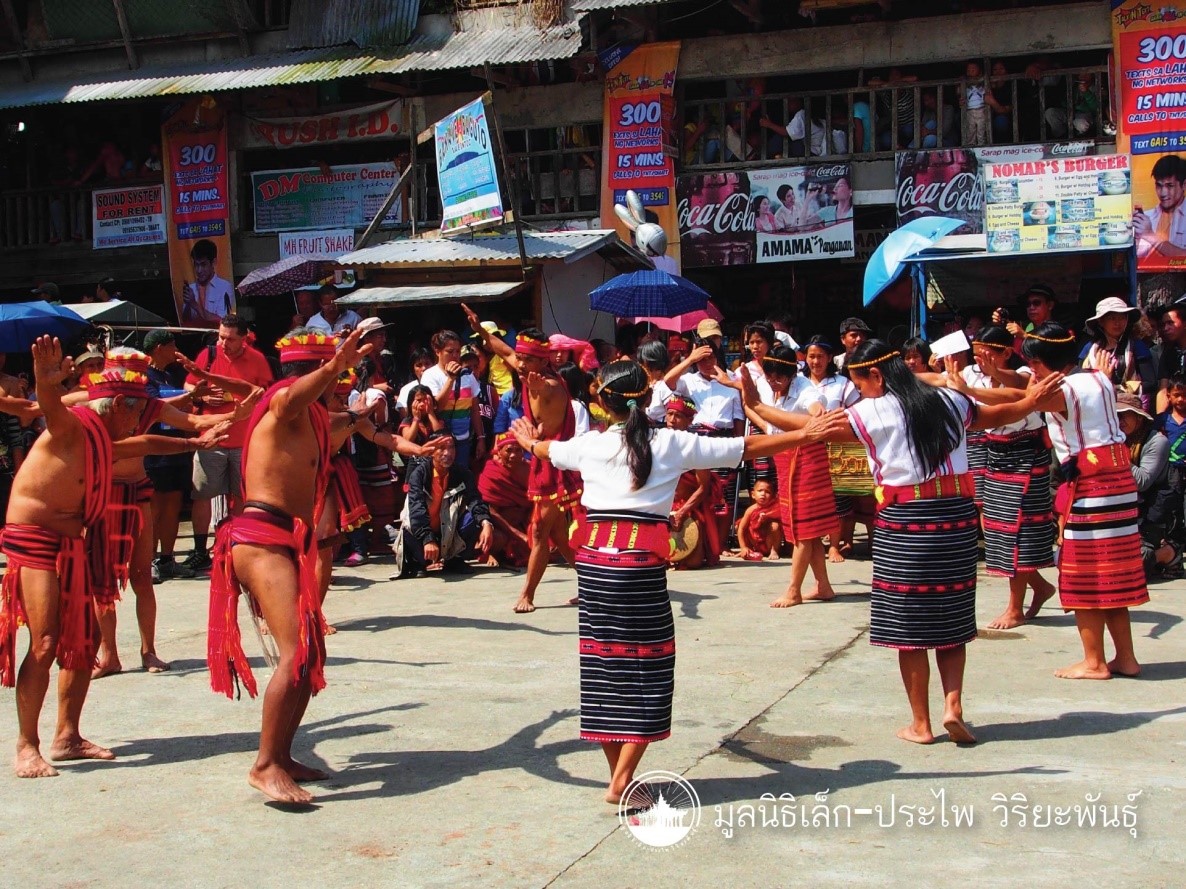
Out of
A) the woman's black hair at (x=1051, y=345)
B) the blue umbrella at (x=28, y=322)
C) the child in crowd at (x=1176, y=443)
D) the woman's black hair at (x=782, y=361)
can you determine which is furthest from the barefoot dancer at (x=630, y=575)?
the blue umbrella at (x=28, y=322)

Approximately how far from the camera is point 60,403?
5664 millimetres

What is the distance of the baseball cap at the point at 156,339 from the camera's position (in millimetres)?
10406

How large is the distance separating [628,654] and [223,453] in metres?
6.75

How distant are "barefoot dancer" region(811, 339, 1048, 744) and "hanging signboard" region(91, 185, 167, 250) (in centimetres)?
1602

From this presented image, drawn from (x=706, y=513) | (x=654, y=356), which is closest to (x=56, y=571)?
(x=654, y=356)

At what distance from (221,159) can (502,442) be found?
1083cm

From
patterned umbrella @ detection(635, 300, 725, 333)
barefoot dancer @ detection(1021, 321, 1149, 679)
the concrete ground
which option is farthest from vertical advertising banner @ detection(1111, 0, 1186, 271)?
barefoot dancer @ detection(1021, 321, 1149, 679)

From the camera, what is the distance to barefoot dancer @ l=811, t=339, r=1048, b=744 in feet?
18.6

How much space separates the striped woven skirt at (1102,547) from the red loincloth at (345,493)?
4.26m

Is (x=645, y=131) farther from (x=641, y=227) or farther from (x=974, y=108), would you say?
(x=974, y=108)

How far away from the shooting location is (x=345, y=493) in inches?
342

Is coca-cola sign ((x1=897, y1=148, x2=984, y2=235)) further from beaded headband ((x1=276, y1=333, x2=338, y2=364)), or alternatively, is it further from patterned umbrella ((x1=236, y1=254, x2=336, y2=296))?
beaded headband ((x1=276, y1=333, x2=338, y2=364))

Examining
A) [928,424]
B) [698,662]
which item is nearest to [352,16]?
[698,662]

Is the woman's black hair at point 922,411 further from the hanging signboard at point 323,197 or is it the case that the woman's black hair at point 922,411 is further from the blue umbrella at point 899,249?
the hanging signboard at point 323,197
